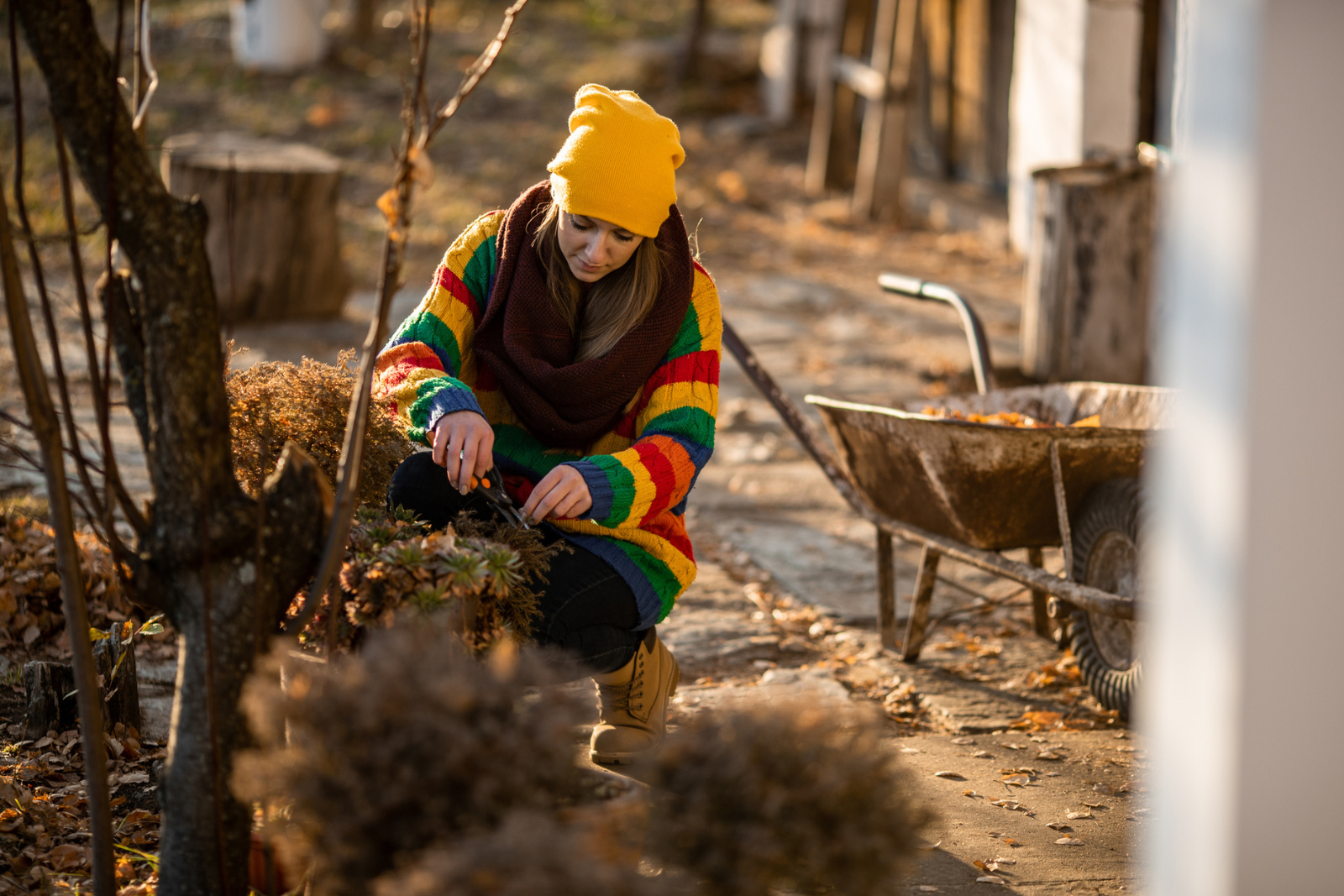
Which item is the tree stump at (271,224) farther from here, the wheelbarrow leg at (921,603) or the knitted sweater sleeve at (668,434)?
the knitted sweater sleeve at (668,434)

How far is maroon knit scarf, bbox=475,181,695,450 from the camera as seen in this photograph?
2643mm

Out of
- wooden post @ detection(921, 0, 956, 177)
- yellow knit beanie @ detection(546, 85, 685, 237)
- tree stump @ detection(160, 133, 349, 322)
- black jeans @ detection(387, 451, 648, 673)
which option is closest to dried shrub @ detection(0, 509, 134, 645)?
black jeans @ detection(387, 451, 648, 673)

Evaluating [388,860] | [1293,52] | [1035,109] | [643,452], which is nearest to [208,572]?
[388,860]

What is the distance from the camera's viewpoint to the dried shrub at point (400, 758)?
1.58 meters

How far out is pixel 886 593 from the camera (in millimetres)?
3811

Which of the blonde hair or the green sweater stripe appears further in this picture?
the green sweater stripe

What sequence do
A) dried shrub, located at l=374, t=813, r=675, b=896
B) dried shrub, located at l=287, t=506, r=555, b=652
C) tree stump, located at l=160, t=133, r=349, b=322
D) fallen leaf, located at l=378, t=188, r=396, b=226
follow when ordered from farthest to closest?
1. tree stump, located at l=160, t=133, r=349, b=322
2. dried shrub, located at l=287, t=506, r=555, b=652
3. fallen leaf, located at l=378, t=188, r=396, b=226
4. dried shrub, located at l=374, t=813, r=675, b=896

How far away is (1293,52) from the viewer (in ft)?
4.68

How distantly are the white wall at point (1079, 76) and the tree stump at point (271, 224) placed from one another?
4375mm

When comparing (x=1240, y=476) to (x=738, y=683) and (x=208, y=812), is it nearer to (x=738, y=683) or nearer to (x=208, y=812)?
(x=208, y=812)

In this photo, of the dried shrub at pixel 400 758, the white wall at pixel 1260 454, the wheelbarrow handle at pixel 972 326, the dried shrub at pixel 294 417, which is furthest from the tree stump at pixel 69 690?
the wheelbarrow handle at pixel 972 326

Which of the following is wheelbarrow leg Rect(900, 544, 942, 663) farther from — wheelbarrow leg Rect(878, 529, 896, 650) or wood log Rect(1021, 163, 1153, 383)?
wood log Rect(1021, 163, 1153, 383)

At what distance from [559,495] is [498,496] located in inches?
6.8

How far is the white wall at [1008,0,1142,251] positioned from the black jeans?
5.88 metres
